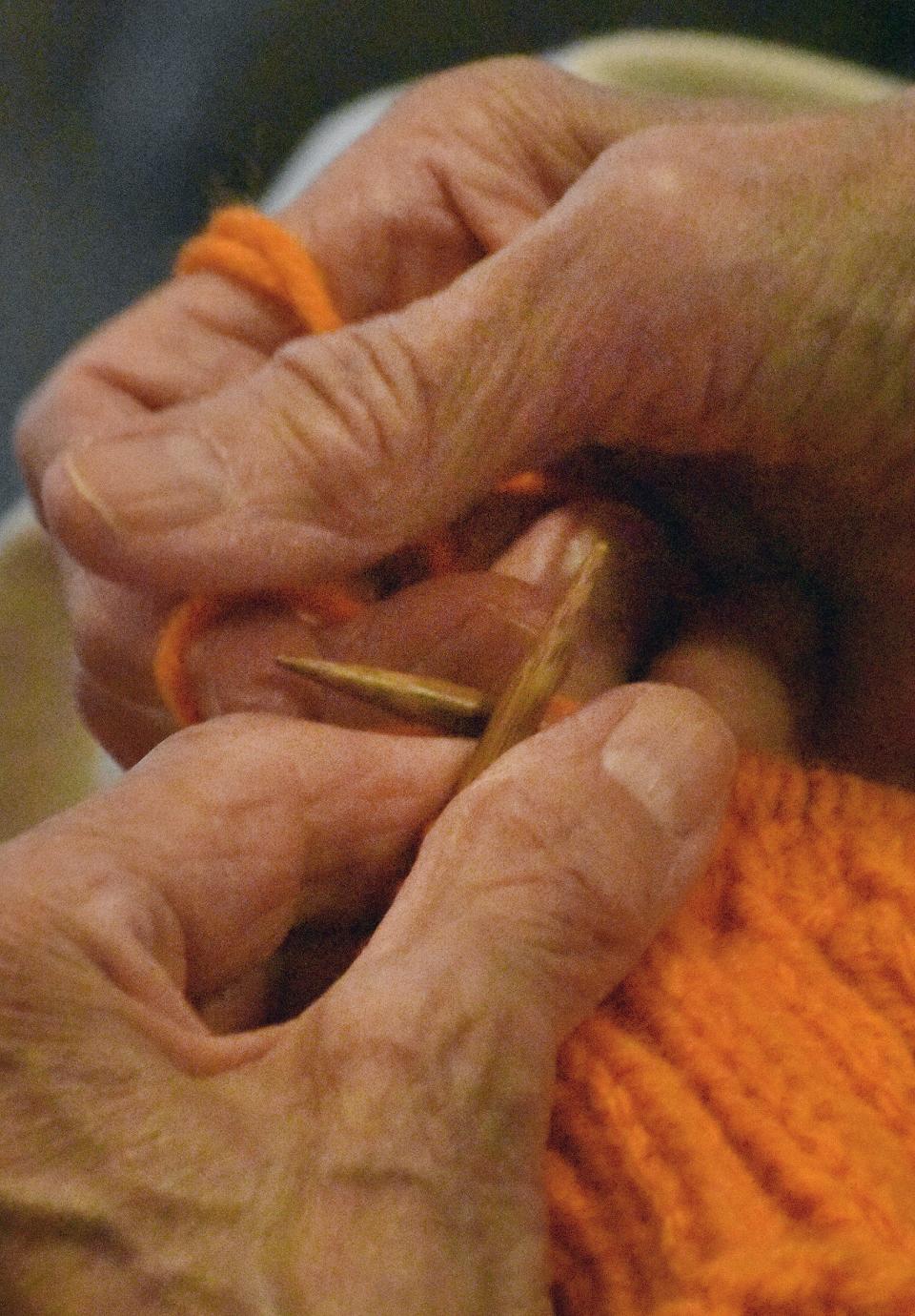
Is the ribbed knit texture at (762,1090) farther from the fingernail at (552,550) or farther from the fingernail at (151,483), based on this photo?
the fingernail at (151,483)

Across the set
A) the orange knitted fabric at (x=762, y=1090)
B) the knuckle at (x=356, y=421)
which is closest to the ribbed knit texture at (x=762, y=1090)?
the orange knitted fabric at (x=762, y=1090)

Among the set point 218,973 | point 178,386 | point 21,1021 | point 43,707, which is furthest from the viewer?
point 43,707

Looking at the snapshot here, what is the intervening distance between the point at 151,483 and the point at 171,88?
110cm

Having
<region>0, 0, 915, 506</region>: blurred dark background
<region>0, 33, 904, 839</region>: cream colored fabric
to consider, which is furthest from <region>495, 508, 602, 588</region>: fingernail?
<region>0, 0, 915, 506</region>: blurred dark background

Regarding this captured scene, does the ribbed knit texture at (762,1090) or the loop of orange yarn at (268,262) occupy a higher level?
the loop of orange yarn at (268,262)

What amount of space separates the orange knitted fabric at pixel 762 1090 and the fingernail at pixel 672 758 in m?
0.04

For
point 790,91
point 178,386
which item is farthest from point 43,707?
point 790,91

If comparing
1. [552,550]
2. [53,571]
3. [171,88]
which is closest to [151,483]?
[552,550]

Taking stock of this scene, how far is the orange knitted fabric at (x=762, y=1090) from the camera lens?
39 cm

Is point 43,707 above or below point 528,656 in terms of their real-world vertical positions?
below

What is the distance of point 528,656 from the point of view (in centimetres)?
53

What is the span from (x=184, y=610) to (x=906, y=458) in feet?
1.19

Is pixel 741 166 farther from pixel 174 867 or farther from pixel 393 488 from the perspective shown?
pixel 174 867

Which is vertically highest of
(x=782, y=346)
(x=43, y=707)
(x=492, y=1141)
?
(x=782, y=346)
